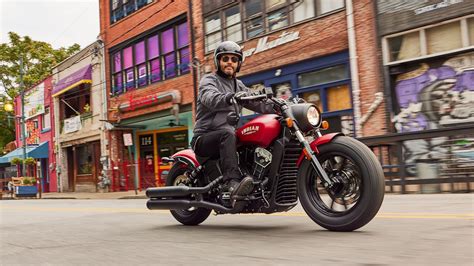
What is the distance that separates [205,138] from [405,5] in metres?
9.70

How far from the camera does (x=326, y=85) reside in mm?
14711

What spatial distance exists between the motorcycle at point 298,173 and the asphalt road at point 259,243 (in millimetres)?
227

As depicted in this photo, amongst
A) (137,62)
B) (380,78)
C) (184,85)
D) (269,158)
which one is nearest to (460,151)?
(380,78)

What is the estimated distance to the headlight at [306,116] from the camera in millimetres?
4145

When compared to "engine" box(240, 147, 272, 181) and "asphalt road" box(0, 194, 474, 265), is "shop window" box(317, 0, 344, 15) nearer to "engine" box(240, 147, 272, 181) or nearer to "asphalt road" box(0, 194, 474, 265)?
"asphalt road" box(0, 194, 474, 265)

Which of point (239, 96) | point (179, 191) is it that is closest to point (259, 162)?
point (239, 96)

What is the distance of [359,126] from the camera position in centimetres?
1341

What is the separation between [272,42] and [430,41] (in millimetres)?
5624

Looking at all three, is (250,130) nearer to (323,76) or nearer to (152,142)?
(323,76)

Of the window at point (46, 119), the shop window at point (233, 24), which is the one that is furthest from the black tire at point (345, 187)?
the window at point (46, 119)

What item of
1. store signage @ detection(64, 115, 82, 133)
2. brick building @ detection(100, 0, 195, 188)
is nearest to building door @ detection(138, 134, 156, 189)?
brick building @ detection(100, 0, 195, 188)

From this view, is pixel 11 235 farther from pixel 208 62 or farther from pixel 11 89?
pixel 11 89

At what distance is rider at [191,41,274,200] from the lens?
172 inches

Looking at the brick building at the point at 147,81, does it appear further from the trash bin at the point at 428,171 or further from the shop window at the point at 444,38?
the trash bin at the point at 428,171
